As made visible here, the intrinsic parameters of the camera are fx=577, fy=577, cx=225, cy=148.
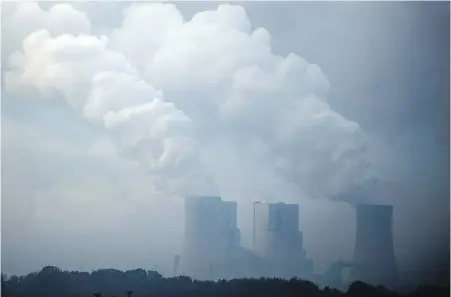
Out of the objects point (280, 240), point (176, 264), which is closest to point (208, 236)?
point (176, 264)

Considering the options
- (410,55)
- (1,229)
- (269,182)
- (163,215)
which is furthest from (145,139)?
(410,55)

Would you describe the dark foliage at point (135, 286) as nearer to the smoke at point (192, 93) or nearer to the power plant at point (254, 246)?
the power plant at point (254, 246)

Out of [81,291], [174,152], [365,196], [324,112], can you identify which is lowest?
[81,291]

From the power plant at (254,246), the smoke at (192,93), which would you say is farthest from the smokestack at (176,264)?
the smoke at (192,93)

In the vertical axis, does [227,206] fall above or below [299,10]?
below

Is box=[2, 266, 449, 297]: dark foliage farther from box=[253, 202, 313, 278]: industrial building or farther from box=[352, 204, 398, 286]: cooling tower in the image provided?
box=[352, 204, 398, 286]: cooling tower

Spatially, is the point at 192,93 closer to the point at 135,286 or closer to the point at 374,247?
the point at 135,286

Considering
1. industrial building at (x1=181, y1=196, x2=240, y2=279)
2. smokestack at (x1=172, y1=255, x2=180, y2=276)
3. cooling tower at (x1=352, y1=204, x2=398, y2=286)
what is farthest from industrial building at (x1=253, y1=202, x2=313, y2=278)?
smokestack at (x1=172, y1=255, x2=180, y2=276)

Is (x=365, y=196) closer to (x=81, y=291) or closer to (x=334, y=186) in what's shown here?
(x=334, y=186)
